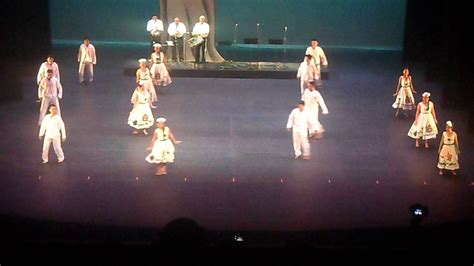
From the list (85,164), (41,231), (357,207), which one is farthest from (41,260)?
(85,164)

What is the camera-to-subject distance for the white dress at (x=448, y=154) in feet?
46.6

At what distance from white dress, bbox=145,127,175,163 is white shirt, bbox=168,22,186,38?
1045 cm

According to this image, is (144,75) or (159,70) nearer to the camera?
(144,75)

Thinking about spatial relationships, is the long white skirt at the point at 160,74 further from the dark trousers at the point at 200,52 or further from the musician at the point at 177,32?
the dark trousers at the point at 200,52

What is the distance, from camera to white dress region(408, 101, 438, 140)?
15992 mm

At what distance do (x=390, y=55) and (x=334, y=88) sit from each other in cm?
870

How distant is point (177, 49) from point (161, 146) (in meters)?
11.4

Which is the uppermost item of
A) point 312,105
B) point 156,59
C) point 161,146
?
point 156,59

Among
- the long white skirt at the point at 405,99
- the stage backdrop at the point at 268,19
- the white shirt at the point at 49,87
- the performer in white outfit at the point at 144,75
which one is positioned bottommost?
the long white skirt at the point at 405,99

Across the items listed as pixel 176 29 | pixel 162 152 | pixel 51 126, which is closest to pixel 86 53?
pixel 176 29

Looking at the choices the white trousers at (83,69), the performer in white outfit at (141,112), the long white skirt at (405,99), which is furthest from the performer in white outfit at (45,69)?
the long white skirt at (405,99)

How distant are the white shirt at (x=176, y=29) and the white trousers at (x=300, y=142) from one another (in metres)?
9.76

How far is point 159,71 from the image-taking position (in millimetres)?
21312

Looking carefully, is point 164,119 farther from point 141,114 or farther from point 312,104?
point 312,104
